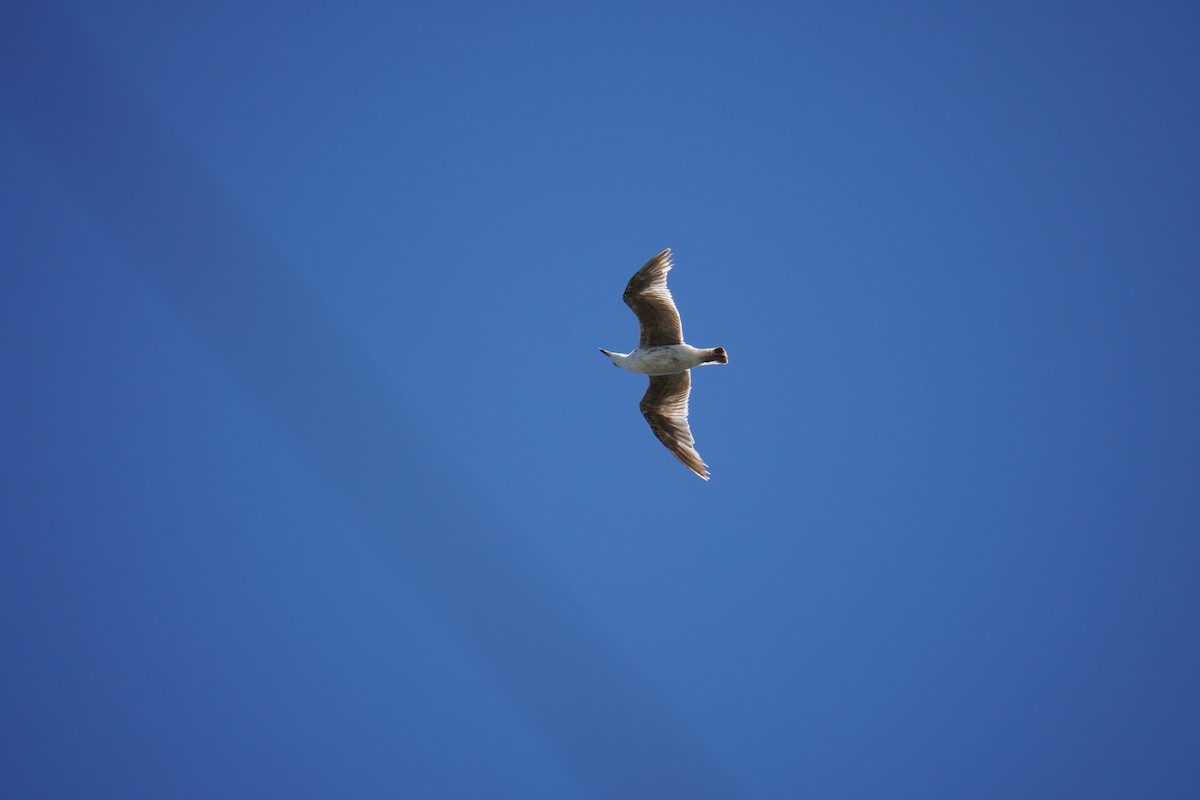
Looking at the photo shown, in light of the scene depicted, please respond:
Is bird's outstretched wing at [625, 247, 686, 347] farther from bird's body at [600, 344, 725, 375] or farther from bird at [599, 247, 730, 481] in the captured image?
bird's body at [600, 344, 725, 375]

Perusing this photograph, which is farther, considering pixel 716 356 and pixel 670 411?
pixel 670 411

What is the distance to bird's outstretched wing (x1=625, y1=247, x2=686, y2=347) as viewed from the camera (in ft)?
58.4

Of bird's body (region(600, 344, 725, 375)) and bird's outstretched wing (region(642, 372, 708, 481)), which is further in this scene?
bird's outstretched wing (region(642, 372, 708, 481))

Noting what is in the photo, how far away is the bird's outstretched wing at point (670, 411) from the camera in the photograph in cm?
1939

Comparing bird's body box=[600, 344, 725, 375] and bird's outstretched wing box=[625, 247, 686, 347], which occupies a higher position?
bird's outstretched wing box=[625, 247, 686, 347]

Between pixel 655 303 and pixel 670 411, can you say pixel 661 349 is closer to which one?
pixel 655 303

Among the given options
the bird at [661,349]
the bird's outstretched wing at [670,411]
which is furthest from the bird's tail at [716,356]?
the bird's outstretched wing at [670,411]

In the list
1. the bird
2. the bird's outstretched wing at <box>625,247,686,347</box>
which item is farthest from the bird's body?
the bird's outstretched wing at <box>625,247,686,347</box>

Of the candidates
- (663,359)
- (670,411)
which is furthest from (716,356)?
(670,411)

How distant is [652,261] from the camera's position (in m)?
17.7

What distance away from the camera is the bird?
1780 cm

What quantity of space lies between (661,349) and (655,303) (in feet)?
3.06

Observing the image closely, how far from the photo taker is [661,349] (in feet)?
58.9

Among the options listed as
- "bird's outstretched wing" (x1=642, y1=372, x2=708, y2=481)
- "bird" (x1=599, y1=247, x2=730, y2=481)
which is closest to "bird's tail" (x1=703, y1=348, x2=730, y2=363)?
"bird" (x1=599, y1=247, x2=730, y2=481)
